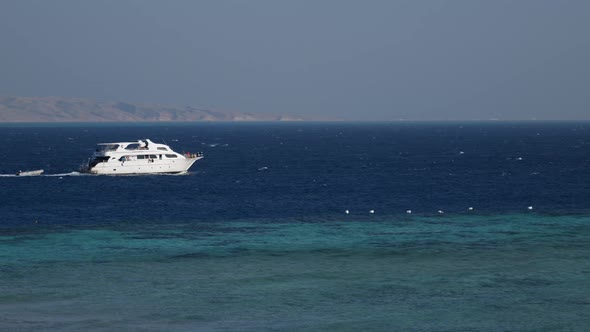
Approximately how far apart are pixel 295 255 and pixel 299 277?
7.16 meters

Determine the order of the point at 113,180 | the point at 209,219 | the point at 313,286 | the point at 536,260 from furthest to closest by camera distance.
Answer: the point at 113,180, the point at 209,219, the point at 536,260, the point at 313,286

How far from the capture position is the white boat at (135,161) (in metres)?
125

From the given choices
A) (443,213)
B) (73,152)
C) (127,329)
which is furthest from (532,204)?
(73,152)

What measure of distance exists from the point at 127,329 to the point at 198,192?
208 ft

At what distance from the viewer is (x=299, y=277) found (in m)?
54.0

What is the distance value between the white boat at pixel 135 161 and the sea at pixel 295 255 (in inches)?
298

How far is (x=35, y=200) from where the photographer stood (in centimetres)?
9625

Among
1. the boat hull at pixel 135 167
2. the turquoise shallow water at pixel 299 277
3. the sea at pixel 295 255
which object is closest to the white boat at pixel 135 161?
the boat hull at pixel 135 167

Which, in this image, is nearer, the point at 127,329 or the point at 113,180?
the point at 127,329

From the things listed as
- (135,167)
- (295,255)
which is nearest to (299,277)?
(295,255)

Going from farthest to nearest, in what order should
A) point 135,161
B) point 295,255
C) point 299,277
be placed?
point 135,161 → point 295,255 → point 299,277

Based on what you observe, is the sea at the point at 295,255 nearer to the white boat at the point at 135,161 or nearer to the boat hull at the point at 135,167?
the boat hull at the point at 135,167

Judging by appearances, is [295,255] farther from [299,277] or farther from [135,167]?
[135,167]

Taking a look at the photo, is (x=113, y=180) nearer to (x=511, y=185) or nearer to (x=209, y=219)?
(x=209, y=219)
